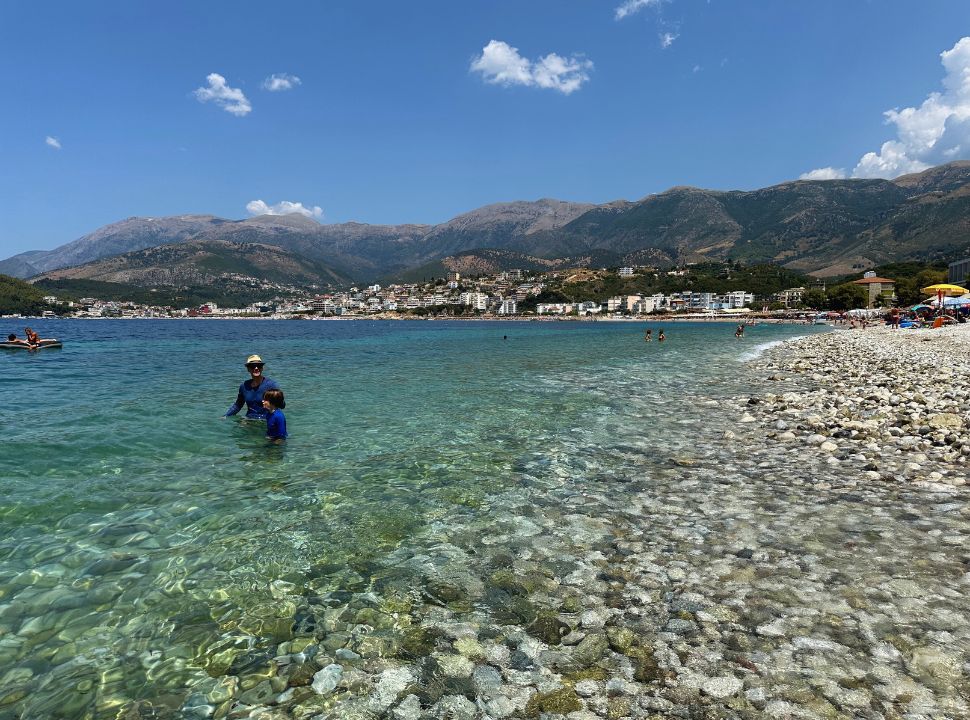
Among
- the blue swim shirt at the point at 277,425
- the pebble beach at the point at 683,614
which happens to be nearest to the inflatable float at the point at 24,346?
the blue swim shirt at the point at 277,425

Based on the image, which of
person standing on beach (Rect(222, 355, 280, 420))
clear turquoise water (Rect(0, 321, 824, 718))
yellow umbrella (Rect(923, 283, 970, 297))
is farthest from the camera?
yellow umbrella (Rect(923, 283, 970, 297))

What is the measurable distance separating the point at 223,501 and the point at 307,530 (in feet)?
8.17

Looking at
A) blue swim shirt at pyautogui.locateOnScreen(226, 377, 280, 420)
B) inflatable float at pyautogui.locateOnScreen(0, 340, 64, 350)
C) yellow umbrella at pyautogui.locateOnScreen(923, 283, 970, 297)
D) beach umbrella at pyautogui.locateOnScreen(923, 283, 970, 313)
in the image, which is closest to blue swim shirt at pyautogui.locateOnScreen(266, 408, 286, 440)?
blue swim shirt at pyautogui.locateOnScreen(226, 377, 280, 420)

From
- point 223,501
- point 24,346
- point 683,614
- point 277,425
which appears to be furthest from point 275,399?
point 24,346

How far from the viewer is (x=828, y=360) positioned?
31734mm

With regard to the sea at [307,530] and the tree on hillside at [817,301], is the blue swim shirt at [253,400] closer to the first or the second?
the sea at [307,530]

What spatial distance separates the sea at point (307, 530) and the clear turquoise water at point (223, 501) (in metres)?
0.04

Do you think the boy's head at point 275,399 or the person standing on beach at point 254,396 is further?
the person standing on beach at point 254,396

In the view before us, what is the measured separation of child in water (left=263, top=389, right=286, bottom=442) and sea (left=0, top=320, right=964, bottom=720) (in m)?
0.44

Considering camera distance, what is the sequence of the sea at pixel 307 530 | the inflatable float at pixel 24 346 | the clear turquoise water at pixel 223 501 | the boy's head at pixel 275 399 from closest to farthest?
the sea at pixel 307 530
the clear turquoise water at pixel 223 501
the boy's head at pixel 275 399
the inflatable float at pixel 24 346

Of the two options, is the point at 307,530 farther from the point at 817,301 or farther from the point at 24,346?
the point at 817,301

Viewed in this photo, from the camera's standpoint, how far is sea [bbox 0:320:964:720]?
4.86 m

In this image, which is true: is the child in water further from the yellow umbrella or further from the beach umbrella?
the beach umbrella

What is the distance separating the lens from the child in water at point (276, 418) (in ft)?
43.7
